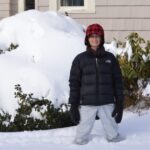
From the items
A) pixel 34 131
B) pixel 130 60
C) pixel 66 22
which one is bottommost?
pixel 34 131

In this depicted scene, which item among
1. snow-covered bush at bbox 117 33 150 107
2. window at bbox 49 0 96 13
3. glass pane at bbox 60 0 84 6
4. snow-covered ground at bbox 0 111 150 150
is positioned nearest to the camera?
snow-covered ground at bbox 0 111 150 150

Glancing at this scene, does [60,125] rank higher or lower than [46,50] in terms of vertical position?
lower

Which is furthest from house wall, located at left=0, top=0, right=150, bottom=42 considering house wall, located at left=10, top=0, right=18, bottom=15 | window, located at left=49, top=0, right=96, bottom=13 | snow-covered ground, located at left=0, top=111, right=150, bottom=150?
snow-covered ground, located at left=0, top=111, right=150, bottom=150

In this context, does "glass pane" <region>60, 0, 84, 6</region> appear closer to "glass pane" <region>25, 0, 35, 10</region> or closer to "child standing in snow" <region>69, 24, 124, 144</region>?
"glass pane" <region>25, 0, 35, 10</region>

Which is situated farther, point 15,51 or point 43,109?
point 15,51

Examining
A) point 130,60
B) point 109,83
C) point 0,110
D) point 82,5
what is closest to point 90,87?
point 109,83

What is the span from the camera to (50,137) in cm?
649

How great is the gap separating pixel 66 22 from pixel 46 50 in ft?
3.11

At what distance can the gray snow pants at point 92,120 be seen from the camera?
6.22 metres

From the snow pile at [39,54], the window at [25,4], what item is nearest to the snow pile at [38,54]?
the snow pile at [39,54]

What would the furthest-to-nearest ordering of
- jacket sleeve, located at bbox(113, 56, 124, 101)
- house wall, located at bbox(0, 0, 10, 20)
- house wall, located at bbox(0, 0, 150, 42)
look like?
1. house wall, located at bbox(0, 0, 10, 20)
2. house wall, located at bbox(0, 0, 150, 42)
3. jacket sleeve, located at bbox(113, 56, 124, 101)

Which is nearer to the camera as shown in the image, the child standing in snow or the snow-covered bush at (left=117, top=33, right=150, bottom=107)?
the child standing in snow

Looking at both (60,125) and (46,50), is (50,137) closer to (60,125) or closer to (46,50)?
(60,125)

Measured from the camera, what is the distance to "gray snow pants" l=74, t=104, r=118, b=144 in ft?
20.4
